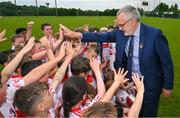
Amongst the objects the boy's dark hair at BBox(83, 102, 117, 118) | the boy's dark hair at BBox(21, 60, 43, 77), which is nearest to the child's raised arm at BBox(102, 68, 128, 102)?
the boy's dark hair at BBox(83, 102, 117, 118)

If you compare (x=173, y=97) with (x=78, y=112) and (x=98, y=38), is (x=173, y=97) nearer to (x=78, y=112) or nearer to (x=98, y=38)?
(x=98, y=38)

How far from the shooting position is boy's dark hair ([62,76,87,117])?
13.8 ft

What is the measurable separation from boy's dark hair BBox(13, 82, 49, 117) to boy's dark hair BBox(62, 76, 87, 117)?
0.40 m

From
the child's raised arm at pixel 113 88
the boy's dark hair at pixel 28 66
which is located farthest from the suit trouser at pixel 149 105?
the boy's dark hair at pixel 28 66

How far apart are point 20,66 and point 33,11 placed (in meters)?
54.4

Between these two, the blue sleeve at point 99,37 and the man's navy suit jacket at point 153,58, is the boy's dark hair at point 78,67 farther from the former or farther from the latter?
the blue sleeve at point 99,37

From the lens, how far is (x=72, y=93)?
4238mm

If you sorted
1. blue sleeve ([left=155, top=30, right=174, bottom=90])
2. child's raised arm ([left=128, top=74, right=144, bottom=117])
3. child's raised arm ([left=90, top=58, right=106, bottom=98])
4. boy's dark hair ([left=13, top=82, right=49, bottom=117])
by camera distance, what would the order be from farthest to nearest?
blue sleeve ([left=155, top=30, right=174, bottom=90]) → child's raised arm ([left=90, top=58, right=106, bottom=98]) → child's raised arm ([left=128, top=74, right=144, bottom=117]) → boy's dark hair ([left=13, top=82, right=49, bottom=117])

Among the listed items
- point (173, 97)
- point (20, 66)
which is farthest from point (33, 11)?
point (20, 66)

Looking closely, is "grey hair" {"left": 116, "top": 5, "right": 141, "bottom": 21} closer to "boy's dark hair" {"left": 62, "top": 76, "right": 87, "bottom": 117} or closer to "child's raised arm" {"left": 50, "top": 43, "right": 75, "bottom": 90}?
"child's raised arm" {"left": 50, "top": 43, "right": 75, "bottom": 90}

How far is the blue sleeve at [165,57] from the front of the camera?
5625mm

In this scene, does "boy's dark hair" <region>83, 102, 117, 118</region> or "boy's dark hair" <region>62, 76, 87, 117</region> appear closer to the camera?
"boy's dark hair" <region>83, 102, 117, 118</region>

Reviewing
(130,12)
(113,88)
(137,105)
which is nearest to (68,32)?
(130,12)

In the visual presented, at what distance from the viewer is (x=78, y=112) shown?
4191 millimetres
